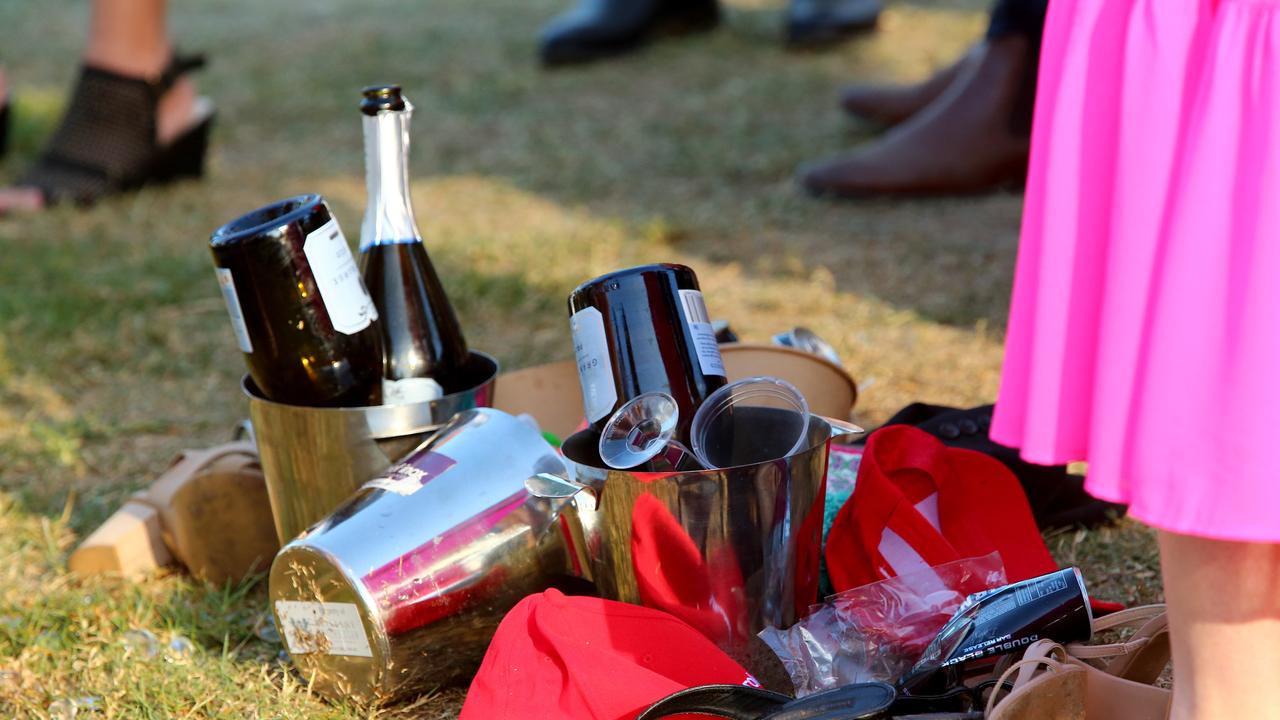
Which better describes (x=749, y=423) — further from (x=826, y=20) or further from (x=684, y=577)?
(x=826, y=20)

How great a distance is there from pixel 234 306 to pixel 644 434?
0.44 m

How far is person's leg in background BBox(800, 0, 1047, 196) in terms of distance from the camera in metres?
2.72

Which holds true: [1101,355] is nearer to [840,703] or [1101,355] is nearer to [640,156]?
[840,703]

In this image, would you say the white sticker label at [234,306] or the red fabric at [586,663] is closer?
the red fabric at [586,663]

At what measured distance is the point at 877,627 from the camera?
3.58ft

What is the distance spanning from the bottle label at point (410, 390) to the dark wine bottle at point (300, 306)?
0.04m

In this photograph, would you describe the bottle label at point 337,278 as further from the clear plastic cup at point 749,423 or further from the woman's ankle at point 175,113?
the woman's ankle at point 175,113

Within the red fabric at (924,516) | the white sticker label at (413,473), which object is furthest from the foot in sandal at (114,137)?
the red fabric at (924,516)

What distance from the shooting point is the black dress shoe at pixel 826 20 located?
13.9ft

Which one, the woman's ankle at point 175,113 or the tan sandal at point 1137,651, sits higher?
the woman's ankle at point 175,113

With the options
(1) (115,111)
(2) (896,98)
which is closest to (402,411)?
(1) (115,111)

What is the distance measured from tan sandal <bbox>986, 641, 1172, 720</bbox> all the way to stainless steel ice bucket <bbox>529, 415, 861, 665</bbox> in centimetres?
21

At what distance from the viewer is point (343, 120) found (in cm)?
395

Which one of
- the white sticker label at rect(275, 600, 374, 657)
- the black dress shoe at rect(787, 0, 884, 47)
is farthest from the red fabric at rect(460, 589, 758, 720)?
the black dress shoe at rect(787, 0, 884, 47)
